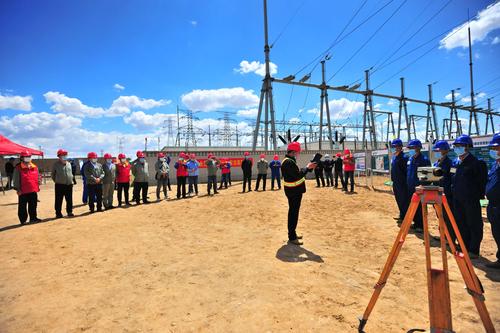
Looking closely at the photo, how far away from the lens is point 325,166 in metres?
14.0

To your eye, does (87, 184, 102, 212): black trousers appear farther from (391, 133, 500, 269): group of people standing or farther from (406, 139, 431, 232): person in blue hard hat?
(391, 133, 500, 269): group of people standing

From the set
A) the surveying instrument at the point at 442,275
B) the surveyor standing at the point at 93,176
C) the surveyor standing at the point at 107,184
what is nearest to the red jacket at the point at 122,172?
the surveyor standing at the point at 107,184

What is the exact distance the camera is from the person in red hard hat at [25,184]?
6.97 metres

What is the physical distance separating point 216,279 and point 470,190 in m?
3.96

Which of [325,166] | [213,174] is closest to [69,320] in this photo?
[213,174]

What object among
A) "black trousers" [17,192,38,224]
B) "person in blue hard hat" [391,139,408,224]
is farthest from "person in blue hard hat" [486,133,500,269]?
"black trousers" [17,192,38,224]

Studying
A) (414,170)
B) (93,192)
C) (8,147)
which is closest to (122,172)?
(93,192)

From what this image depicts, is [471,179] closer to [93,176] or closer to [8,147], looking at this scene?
[93,176]

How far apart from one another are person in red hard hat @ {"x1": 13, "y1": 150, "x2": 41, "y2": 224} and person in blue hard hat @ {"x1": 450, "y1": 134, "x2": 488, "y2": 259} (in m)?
9.41

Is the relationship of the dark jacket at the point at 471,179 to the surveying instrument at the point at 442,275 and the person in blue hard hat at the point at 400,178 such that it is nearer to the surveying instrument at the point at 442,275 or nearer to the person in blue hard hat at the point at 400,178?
the person in blue hard hat at the point at 400,178

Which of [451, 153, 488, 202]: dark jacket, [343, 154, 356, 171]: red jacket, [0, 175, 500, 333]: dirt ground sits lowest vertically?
[0, 175, 500, 333]: dirt ground

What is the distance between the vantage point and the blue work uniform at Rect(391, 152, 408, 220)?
6066 millimetres

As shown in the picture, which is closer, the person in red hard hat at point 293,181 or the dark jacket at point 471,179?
the dark jacket at point 471,179

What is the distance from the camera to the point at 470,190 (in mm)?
4043
